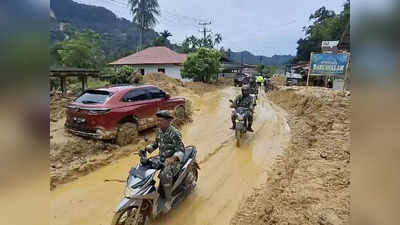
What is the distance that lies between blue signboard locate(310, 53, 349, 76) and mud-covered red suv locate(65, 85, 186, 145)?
10921 mm

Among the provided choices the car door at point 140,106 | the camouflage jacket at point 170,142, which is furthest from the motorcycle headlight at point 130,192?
the car door at point 140,106

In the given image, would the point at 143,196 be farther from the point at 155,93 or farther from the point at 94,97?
the point at 155,93

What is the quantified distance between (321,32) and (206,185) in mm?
44165

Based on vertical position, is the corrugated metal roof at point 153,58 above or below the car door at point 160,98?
above

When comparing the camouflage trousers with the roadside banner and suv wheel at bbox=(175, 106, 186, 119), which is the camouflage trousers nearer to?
suv wheel at bbox=(175, 106, 186, 119)

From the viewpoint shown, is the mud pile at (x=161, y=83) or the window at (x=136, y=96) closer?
the window at (x=136, y=96)

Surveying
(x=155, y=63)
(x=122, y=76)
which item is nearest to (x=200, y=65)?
(x=155, y=63)

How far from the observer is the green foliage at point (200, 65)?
1241 inches

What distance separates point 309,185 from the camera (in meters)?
5.00

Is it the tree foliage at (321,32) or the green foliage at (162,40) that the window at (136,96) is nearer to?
the tree foliage at (321,32)
